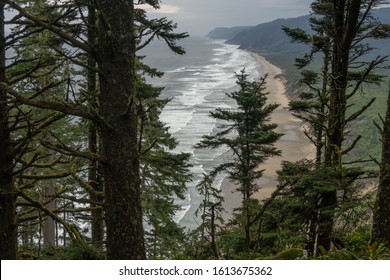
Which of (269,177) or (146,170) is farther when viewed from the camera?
(269,177)

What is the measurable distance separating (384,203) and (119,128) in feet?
11.9

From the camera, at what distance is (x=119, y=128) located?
130 inches

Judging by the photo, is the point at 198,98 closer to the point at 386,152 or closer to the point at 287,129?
the point at 287,129

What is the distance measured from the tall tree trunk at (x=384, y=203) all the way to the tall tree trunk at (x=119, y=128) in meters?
3.31

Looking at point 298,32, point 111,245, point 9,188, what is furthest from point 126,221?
point 298,32

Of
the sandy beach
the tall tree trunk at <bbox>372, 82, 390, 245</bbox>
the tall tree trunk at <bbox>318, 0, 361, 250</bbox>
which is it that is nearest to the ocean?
the sandy beach

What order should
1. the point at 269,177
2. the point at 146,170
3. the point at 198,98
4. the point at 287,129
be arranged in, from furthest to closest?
the point at 198,98 < the point at 287,129 < the point at 269,177 < the point at 146,170

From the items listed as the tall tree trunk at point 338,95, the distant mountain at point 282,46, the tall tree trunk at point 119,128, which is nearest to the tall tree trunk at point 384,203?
the tall tree trunk at point 338,95

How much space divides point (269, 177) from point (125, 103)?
107 ft

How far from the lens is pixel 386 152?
4.98 meters

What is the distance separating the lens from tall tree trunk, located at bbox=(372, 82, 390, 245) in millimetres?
4906

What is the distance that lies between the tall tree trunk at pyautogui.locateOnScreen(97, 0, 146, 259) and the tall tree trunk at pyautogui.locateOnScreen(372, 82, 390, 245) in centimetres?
331

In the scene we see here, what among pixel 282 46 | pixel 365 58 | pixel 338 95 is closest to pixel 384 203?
pixel 338 95

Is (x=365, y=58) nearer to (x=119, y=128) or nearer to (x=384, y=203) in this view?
(x=384, y=203)
